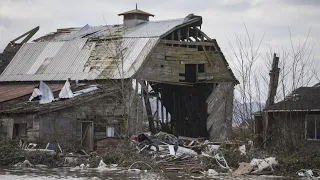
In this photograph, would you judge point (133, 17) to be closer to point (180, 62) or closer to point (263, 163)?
point (180, 62)

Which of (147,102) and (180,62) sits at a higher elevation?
(180,62)

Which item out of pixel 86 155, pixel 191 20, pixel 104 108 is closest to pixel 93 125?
pixel 104 108

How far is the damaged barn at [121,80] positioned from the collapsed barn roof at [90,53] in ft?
0.20

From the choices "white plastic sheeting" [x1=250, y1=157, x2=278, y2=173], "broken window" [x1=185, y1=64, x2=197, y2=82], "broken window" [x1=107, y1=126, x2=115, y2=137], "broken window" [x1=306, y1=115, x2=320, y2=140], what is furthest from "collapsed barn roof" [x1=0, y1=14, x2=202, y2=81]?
"white plastic sheeting" [x1=250, y1=157, x2=278, y2=173]

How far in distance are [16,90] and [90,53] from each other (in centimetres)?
466

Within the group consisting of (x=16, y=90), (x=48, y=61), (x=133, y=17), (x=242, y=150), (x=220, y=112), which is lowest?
(x=242, y=150)

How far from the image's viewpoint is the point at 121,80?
32.5 metres

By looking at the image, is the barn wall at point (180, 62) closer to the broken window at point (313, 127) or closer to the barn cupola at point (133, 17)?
the barn cupola at point (133, 17)

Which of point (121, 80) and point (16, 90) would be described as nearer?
point (121, 80)

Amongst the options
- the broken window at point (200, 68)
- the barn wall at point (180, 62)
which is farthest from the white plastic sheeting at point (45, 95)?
the broken window at point (200, 68)

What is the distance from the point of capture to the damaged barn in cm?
3162

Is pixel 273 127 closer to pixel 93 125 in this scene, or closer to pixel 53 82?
pixel 93 125

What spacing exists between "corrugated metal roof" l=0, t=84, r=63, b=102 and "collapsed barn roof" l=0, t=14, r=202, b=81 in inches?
28.9

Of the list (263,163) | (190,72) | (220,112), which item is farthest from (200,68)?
(263,163)
